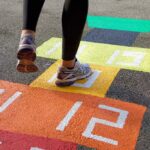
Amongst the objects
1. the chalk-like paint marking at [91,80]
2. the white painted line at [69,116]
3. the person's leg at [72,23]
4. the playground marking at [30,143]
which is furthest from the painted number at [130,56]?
the playground marking at [30,143]

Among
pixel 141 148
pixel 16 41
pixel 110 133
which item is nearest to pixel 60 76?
pixel 110 133

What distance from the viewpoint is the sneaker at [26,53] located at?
2.10m

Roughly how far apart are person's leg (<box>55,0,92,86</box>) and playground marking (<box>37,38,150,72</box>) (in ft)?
1.38

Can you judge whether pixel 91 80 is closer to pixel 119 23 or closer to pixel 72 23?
pixel 72 23

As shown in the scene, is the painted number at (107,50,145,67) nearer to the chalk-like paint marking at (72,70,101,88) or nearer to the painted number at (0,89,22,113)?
the chalk-like paint marking at (72,70,101,88)

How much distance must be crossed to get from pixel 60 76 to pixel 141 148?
805 mm

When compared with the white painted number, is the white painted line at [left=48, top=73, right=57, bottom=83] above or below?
below

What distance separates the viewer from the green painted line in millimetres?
3791

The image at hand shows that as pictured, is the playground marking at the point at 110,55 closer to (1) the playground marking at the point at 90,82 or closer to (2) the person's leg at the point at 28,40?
(1) the playground marking at the point at 90,82

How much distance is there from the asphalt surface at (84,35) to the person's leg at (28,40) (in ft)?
1.15

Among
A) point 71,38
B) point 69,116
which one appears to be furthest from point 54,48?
point 69,116

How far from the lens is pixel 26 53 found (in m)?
2.10

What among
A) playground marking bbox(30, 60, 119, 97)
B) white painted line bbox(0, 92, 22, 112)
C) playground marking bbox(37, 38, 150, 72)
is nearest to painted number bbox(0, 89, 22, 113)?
white painted line bbox(0, 92, 22, 112)

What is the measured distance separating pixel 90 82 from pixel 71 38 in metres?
0.41
